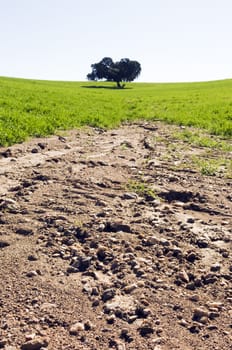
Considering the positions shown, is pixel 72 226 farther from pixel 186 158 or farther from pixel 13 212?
pixel 186 158

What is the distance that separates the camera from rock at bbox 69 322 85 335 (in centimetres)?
427

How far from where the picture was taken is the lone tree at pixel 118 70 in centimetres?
9469

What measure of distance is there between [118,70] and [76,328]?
9326 cm

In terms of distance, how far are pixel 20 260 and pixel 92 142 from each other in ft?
28.3

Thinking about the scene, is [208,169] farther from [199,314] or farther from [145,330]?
[145,330]

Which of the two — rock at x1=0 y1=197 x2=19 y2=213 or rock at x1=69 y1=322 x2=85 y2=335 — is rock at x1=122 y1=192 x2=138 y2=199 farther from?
rock at x1=69 y1=322 x2=85 y2=335

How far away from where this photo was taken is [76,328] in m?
4.31

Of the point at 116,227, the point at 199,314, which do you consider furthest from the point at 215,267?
the point at 116,227

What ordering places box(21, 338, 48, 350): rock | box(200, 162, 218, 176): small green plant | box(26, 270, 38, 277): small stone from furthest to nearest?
1. box(200, 162, 218, 176): small green plant
2. box(26, 270, 38, 277): small stone
3. box(21, 338, 48, 350): rock

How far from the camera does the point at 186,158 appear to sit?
12.0m

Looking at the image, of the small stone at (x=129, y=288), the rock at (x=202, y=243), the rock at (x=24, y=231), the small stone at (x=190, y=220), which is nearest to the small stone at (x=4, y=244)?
the rock at (x=24, y=231)

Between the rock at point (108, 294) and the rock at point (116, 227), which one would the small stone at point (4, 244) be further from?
the rock at point (108, 294)

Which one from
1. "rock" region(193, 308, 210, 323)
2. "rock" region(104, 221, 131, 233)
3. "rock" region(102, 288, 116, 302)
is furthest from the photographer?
"rock" region(104, 221, 131, 233)

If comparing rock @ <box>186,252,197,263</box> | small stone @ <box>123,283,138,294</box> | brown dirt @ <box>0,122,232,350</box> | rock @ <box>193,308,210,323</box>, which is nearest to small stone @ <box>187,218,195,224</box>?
brown dirt @ <box>0,122,232,350</box>
